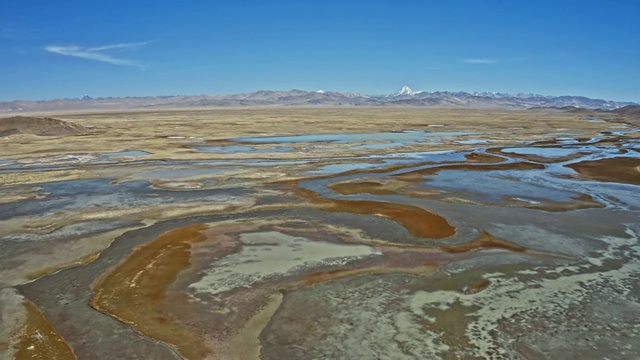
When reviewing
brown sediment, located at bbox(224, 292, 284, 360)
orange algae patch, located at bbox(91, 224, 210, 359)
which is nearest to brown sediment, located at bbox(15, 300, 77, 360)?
orange algae patch, located at bbox(91, 224, 210, 359)

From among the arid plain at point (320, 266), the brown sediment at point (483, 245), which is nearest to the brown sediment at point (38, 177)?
the arid plain at point (320, 266)

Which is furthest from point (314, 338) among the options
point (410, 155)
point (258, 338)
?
point (410, 155)

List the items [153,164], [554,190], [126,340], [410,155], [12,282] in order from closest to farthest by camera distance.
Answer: [126,340] → [12,282] → [554,190] → [153,164] → [410,155]

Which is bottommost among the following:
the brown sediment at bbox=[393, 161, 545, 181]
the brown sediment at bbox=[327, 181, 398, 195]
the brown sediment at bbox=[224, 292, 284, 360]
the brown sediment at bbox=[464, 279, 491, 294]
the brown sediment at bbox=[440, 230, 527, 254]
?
the brown sediment at bbox=[224, 292, 284, 360]

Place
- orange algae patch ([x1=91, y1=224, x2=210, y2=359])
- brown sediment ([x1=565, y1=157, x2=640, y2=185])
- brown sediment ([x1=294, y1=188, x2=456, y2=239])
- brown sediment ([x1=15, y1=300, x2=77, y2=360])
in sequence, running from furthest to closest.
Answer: brown sediment ([x1=565, y1=157, x2=640, y2=185]) → brown sediment ([x1=294, y1=188, x2=456, y2=239]) → orange algae patch ([x1=91, y1=224, x2=210, y2=359]) → brown sediment ([x1=15, y1=300, x2=77, y2=360])

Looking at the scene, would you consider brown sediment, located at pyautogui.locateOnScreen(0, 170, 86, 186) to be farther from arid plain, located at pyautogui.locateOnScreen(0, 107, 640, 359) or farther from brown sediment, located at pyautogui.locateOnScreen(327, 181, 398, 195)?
brown sediment, located at pyautogui.locateOnScreen(327, 181, 398, 195)

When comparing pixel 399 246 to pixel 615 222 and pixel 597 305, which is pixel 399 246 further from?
pixel 615 222
